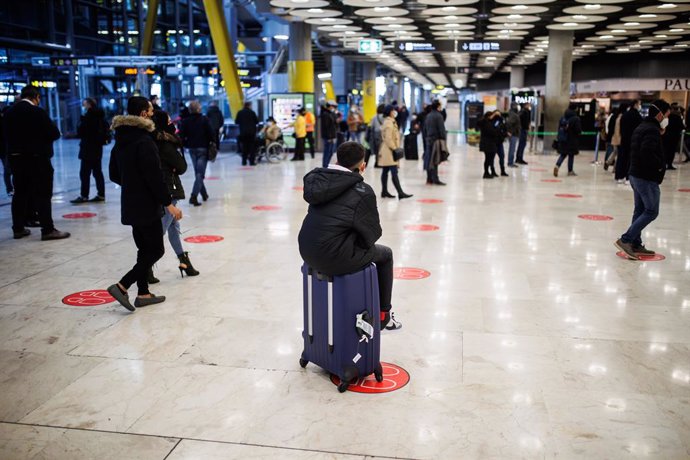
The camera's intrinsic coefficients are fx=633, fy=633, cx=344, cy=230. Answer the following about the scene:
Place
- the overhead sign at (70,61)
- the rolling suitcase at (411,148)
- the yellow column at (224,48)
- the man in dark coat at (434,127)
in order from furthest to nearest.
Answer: the overhead sign at (70,61) → the yellow column at (224,48) → the rolling suitcase at (411,148) → the man in dark coat at (434,127)

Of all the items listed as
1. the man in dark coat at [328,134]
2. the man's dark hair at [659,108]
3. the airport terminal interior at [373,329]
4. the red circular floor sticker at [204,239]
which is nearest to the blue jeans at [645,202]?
the airport terminal interior at [373,329]

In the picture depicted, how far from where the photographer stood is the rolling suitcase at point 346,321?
3.51 meters

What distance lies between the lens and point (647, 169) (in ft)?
21.4

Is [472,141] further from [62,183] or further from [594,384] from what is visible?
[594,384]

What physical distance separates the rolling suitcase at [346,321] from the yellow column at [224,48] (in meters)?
20.6

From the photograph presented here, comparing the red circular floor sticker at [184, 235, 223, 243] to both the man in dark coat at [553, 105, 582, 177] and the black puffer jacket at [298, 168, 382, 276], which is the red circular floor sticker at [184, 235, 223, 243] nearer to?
the black puffer jacket at [298, 168, 382, 276]

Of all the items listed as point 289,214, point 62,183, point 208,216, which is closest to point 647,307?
point 289,214

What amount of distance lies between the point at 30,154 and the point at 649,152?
6.98m

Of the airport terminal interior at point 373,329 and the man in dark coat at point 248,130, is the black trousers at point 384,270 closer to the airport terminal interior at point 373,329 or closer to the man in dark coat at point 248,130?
the airport terminal interior at point 373,329

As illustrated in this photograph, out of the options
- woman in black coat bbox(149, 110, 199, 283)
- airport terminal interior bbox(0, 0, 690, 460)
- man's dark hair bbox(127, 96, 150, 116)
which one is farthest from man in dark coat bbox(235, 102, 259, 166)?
man's dark hair bbox(127, 96, 150, 116)

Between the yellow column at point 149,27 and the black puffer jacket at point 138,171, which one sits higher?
the yellow column at point 149,27

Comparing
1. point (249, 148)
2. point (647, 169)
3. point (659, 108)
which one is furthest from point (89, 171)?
point (659, 108)

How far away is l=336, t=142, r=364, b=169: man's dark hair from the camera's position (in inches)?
145

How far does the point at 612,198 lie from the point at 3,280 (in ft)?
32.2
